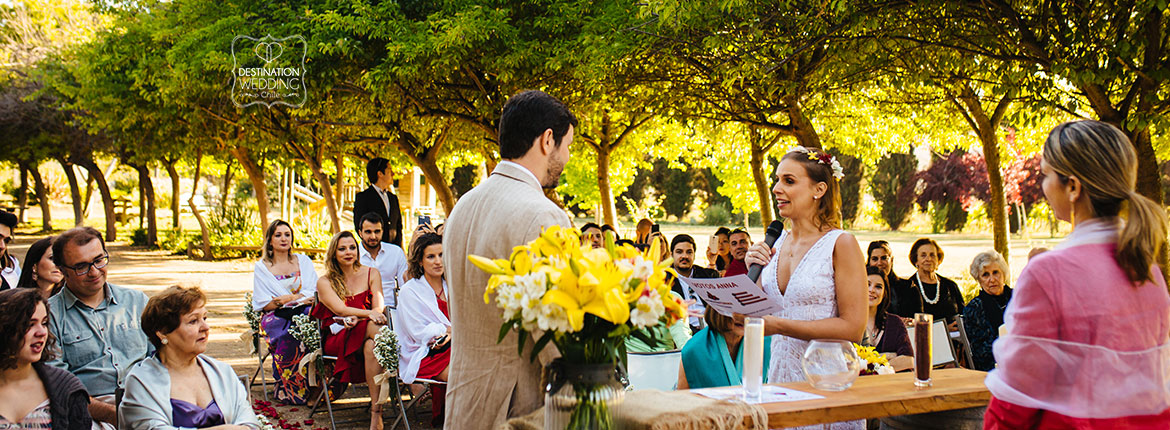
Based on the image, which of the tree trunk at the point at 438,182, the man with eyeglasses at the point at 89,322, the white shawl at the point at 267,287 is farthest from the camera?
the tree trunk at the point at 438,182

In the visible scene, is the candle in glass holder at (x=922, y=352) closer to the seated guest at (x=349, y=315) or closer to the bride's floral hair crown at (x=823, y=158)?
the bride's floral hair crown at (x=823, y=158)

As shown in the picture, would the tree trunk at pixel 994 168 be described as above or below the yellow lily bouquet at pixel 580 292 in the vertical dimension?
above

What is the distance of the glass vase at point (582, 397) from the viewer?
83.3 inches

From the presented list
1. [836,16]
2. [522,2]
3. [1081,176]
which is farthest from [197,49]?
[1081,176]

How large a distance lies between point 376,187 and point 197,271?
490 inches

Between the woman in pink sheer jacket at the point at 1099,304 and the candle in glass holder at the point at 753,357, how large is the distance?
91 cm

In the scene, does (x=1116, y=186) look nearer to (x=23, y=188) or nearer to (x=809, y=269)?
(x=809, y=269)

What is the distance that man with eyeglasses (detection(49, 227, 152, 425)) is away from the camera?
440cm

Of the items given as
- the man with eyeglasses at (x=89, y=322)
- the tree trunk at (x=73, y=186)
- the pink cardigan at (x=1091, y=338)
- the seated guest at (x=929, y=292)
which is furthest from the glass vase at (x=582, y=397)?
the tree trunk at (x=73, y=186)

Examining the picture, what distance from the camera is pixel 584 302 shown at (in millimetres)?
2020

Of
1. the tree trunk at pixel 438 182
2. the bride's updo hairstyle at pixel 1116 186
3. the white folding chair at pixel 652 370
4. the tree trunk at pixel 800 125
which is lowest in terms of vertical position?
the white folding chair at pixel 652 370

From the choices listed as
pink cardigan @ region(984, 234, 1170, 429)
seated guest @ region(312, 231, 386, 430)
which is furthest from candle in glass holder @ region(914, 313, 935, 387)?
seated guest @ region(312, 231, 386, 430)

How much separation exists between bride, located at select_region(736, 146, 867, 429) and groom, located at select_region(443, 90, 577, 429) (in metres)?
1.18

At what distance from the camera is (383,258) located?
864 centimetres
